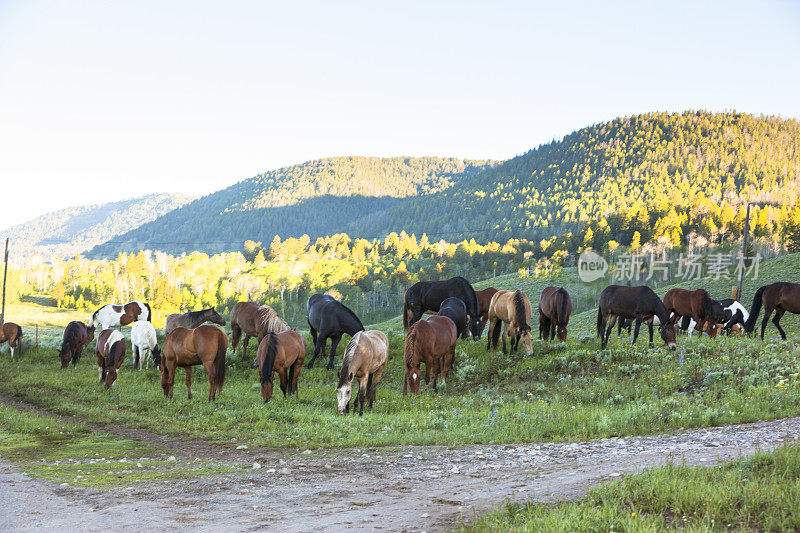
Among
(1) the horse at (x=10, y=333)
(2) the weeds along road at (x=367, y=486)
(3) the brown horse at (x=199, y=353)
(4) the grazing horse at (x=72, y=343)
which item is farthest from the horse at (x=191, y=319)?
(2) the weeds along road at (x=367, y=486)

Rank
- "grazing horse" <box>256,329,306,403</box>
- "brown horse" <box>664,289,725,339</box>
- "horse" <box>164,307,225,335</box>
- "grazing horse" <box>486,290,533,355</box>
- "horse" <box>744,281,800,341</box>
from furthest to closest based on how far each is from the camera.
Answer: "horse" <box>164,307,225,335</box>, "brown horse" <box>664,289,725,339</box>, "horse" <box>744,281,800,341</box>, "grazing horse" <box>486,290,533,355</box>, "grazing horse" <box>256,329,306,403</box>

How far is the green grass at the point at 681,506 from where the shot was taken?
524 cm

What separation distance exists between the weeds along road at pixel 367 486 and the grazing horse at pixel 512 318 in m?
9.33

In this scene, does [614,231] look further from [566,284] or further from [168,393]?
[168,393]

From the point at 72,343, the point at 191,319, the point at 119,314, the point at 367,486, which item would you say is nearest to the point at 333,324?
the point at 191,319

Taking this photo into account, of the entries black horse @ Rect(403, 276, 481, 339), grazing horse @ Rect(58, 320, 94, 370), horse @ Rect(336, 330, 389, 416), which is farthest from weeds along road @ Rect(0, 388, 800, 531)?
grazing horse @ Rect(58, 320, 94, 370)

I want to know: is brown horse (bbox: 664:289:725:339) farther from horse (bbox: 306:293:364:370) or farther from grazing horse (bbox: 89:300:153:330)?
grazing horse (bbox: 89:300:153:330)

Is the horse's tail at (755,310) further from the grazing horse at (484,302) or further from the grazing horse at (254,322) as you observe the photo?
the grazing horse at (254,322)

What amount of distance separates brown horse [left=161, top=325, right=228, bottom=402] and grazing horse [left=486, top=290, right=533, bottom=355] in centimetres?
958

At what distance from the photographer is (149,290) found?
151875mm

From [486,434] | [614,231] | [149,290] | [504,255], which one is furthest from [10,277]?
[486,434]

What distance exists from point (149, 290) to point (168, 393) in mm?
145895

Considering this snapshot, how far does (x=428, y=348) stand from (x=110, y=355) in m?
12.2

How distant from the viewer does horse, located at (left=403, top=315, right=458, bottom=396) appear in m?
16.5
